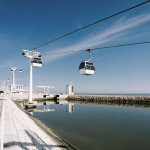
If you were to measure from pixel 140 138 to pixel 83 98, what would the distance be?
148 feet

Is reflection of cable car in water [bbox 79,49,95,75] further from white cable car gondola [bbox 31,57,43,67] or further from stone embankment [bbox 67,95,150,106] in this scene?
stone embankment [bbox 67,95,150,106]

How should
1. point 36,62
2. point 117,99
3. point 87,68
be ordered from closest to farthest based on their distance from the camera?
point 87,68 < point 36,62 < point 117,99

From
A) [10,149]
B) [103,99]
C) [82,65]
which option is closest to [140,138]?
[82,65]

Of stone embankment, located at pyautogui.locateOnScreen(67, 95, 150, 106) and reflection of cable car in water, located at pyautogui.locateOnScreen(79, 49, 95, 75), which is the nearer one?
reflection of cable car in water, located at pyautogui.locateOnScreen(79, 49, 95, 75)

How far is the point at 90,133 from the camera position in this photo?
1781 centimetres

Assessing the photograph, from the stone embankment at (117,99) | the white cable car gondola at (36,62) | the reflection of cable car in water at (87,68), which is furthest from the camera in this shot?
the stone embankment at (117,99)

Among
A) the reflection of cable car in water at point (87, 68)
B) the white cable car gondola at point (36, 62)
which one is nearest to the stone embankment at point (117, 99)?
the white cable car gondola at point (36, 62)

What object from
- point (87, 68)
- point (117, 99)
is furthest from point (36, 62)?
point (117, 99)

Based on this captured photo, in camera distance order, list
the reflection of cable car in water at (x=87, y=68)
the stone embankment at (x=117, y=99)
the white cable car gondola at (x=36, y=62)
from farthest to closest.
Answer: the stone embankment at (x=117, y=99)
the white cable car gondola at (x=36, y=62)
the reflection of cable car in water at (x=87, y=68)

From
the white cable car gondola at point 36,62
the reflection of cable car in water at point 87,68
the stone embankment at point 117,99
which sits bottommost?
the stone embankment at point 117,99

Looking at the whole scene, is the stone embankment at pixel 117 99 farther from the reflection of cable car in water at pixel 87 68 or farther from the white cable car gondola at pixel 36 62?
the reflection of cable car in water at pixel 87 68

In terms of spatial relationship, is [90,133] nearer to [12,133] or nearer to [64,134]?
[64,134]

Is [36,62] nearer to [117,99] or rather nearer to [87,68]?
[87,68]

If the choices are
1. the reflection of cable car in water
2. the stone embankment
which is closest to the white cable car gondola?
the reflection of cable car in water
